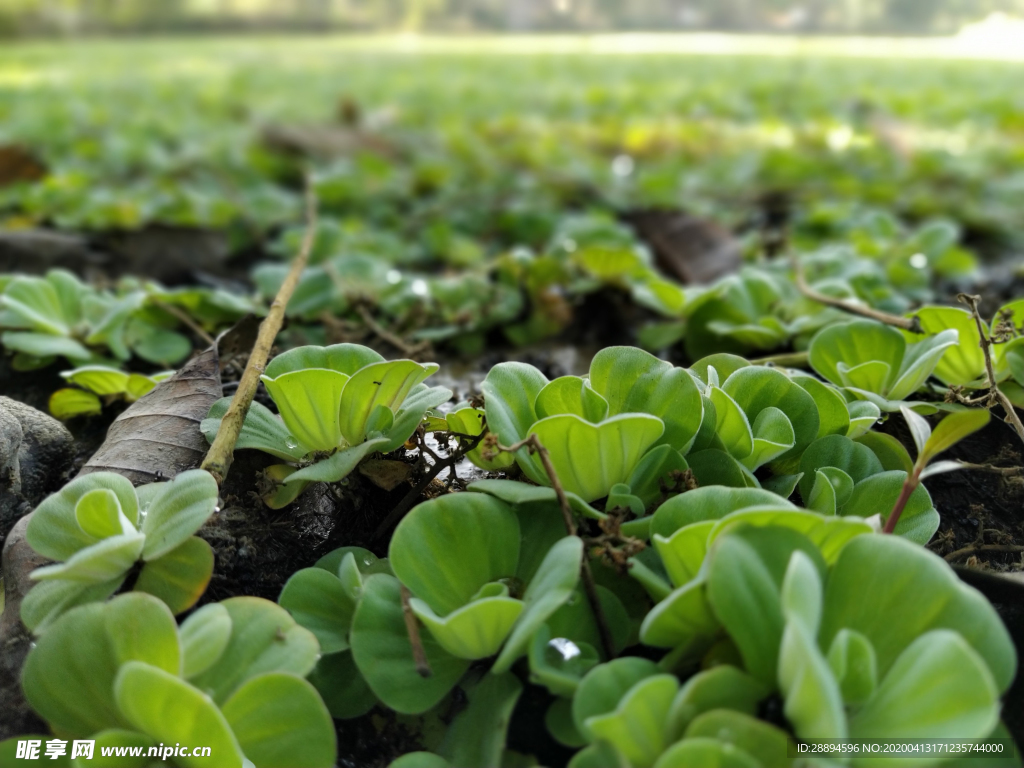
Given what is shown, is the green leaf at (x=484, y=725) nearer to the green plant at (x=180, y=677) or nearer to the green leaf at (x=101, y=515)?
the green plant at (x=180, y=677)

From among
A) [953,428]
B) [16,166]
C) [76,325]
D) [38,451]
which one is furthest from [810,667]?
[16,166]

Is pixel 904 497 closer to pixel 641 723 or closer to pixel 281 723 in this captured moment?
pixel 641 723

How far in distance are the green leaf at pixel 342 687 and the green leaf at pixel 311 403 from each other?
0.66 ft

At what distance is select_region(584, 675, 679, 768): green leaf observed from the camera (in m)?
0.46

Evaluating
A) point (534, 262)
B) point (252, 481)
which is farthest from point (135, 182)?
point (252, 481)

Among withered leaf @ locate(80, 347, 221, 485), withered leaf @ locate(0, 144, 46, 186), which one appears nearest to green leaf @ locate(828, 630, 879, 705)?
withered leaf @ locate(80, 347, 221, 485)

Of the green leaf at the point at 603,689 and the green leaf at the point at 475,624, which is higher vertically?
the green leaf at the point at 475,624

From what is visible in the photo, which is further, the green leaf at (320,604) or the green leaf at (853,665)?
the green leaf at (320,604)

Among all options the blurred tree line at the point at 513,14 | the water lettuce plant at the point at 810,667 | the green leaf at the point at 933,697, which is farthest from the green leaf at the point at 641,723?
the blurred tree line at the point at 513,14

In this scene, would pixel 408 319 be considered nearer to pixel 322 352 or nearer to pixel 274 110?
pixel 322 352

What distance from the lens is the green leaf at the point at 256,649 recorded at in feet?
1.77

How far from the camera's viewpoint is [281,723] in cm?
51

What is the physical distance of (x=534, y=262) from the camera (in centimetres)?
146

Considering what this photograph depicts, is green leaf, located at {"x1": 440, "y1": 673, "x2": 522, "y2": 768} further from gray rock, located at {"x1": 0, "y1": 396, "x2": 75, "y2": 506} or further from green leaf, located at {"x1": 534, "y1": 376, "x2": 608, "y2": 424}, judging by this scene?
gray rock, located at {"x1": 0, "y1": 396, "x2": 75, "y2": 506}
